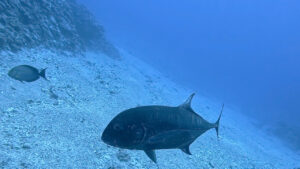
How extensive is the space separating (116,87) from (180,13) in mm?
195610

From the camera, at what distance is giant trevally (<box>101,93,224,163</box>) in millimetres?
2184

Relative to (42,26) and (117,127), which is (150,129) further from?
(42,26)

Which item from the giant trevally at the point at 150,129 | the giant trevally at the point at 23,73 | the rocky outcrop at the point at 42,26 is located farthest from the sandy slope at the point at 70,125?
the giant trevally at the point at 150,129

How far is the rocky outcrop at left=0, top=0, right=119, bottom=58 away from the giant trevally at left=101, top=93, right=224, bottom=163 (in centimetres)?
1002

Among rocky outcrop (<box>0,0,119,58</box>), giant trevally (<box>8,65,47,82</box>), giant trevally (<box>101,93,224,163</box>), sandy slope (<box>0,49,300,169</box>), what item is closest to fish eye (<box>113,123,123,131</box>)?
giant trevally (<box>101,93,224,163</box>)

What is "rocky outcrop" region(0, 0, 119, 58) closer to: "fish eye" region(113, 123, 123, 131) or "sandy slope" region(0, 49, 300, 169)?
"sandy slope" region(0, 49, 300, 169)

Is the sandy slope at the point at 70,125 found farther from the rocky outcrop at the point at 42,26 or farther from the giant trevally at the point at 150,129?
the giant trevally at the point at 150,129

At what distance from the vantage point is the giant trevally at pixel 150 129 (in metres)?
2.18

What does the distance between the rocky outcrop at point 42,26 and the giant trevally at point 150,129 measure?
10017 mm

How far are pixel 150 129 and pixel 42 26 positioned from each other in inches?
540

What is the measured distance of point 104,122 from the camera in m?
8.20

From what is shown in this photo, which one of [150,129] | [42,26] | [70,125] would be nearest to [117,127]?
[150,129]

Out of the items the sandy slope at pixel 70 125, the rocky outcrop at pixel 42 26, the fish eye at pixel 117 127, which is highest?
the rocky outcrop at pixel 42 26

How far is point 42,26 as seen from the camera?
43.5ft
